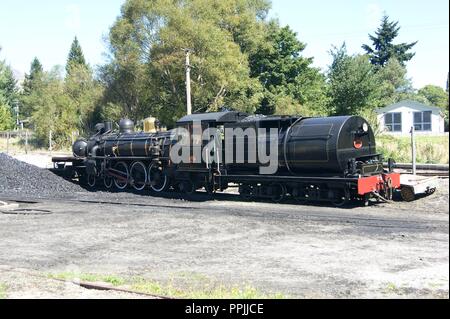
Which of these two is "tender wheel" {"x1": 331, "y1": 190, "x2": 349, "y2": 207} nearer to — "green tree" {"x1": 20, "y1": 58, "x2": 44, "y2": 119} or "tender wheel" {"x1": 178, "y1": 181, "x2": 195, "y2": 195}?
"tender wheel" {"x1": 178, "y1": 181, "x2": 195, "y2": 195}

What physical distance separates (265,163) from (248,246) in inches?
271

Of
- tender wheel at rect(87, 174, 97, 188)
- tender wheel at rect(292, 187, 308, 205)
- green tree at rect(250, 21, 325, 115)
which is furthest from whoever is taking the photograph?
green tree at rect(250, 21, 325, 115)

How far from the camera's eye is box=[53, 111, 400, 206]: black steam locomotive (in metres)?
15.5

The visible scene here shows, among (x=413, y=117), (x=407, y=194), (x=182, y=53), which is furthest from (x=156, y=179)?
(x=413, y=117)

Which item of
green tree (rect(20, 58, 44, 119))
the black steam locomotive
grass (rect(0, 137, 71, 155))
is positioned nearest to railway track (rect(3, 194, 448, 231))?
the black steam locomotive

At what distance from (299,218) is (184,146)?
6.99 m

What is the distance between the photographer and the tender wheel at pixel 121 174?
2222 centimetres

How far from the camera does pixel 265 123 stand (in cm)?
1705

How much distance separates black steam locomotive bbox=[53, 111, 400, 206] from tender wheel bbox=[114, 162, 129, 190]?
0.04 metres

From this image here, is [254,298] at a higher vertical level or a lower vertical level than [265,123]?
lower


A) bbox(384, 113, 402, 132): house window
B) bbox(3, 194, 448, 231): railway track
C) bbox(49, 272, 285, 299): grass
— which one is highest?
bbox(384, 113, 402, 132): house window

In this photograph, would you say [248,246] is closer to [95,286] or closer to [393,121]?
[95,286]
